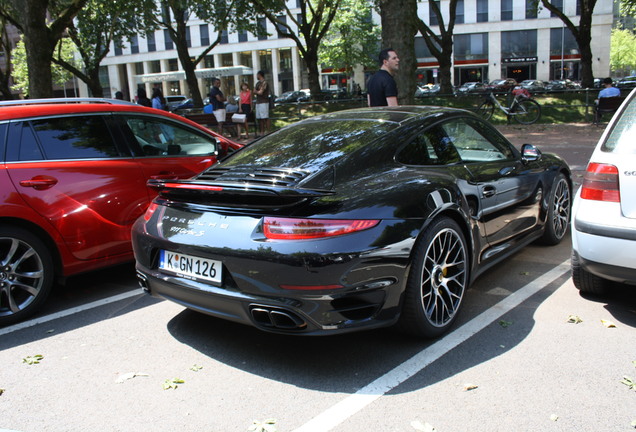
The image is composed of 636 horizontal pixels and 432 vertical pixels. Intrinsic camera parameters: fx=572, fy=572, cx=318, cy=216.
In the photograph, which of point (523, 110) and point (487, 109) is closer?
point (523, 110)

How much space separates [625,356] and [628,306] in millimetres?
915

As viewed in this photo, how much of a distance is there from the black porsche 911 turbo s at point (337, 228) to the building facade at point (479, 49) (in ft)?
170

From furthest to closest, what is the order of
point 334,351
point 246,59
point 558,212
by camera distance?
point 246,59, point 558,212, point 334,351

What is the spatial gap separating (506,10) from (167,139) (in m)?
62.4

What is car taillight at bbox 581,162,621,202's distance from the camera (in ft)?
12.1

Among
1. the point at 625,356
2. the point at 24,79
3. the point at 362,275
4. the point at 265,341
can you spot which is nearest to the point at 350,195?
the point at 362,275

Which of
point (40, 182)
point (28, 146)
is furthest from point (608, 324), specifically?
point (28, 146)

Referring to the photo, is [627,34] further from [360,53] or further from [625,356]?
[625,356]

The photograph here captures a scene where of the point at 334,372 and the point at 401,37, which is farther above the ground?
the point at 401,37

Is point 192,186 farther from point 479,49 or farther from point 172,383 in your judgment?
point 479,49

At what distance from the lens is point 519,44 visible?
6122 cm

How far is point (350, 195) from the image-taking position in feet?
10.5

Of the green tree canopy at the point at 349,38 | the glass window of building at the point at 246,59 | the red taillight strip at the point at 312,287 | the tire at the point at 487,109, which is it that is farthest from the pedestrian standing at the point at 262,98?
the glass window of building at the point at 246,59

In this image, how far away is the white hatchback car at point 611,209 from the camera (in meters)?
3.60
